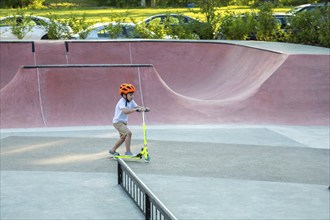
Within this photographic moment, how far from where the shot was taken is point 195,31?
1018 inches

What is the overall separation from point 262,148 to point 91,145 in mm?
3127

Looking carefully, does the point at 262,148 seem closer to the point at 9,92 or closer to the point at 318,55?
the point at 318,55

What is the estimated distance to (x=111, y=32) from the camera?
2466 centimetres

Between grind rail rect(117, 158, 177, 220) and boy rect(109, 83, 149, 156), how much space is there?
133 centimetres

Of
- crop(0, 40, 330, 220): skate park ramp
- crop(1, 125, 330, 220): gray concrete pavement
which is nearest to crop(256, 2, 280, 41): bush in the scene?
crop(0, 40, 330, 220): skate park ramp

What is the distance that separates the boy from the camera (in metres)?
12.6

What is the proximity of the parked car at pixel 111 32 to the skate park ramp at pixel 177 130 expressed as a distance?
2.94m

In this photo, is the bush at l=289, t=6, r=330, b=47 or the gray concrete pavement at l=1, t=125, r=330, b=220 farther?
the bush at l=289, t=6, r=330, b=47

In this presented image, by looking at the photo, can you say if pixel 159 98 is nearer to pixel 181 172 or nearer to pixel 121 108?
pixel 121 108

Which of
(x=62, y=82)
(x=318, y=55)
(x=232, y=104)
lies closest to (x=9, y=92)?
(x=62, y=82)

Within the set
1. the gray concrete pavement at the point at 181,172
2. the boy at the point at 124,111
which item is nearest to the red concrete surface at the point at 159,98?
the gray concrete pavement at the point at 181,172

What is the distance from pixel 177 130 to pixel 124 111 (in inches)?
141

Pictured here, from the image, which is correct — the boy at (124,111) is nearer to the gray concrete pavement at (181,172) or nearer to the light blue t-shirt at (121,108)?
the light blue t-shirt at (121,108)

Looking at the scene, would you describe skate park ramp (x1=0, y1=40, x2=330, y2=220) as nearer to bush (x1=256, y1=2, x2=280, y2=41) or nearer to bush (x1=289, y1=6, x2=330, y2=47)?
bush (x1=289, y1=6, x2=330, y2=47)
